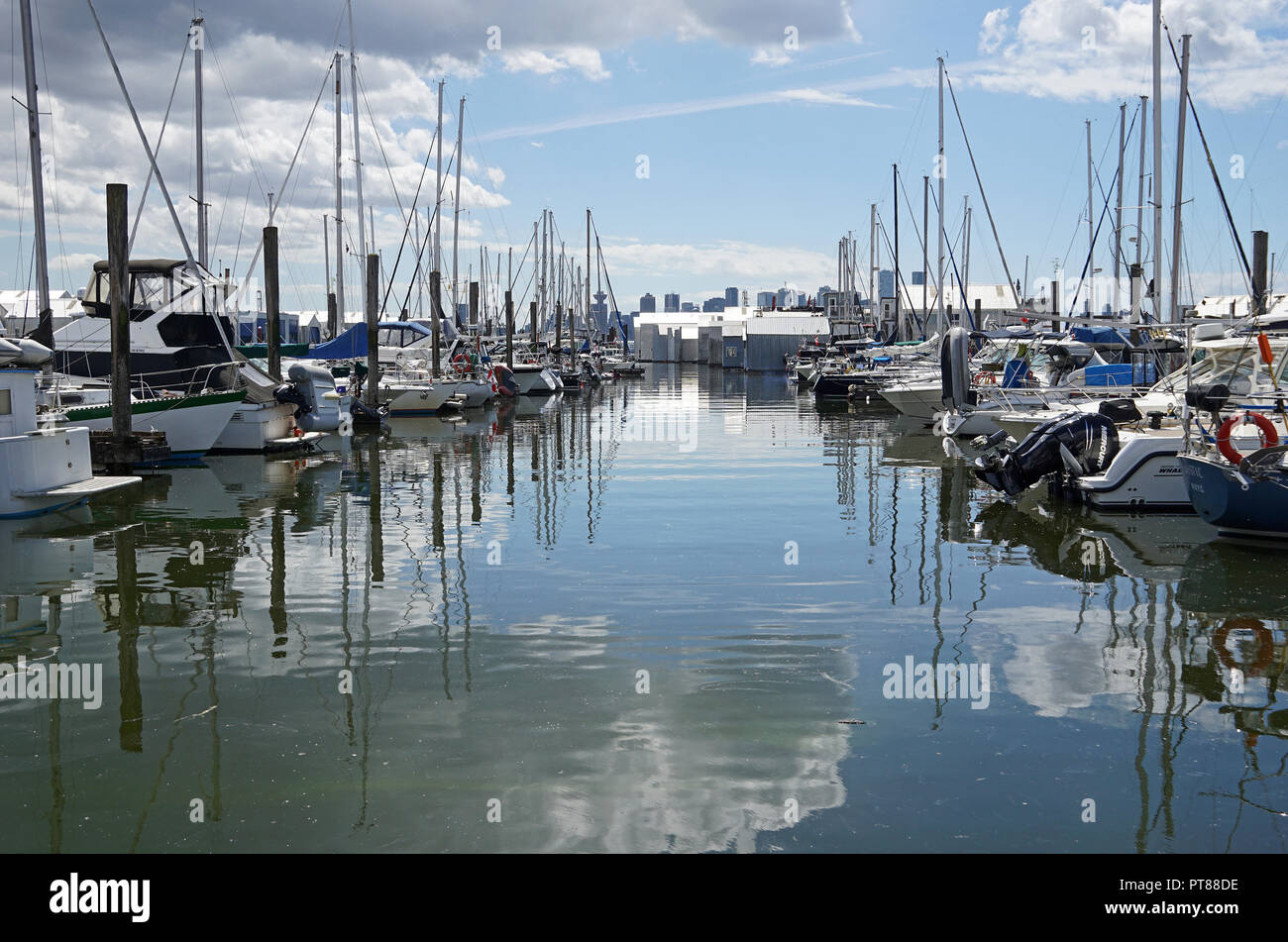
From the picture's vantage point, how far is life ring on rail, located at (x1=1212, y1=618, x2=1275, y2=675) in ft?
30.0

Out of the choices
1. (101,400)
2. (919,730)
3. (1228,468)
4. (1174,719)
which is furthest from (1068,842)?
(101,400)

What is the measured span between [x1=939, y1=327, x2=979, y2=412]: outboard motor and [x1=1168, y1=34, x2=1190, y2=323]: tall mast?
4496mm

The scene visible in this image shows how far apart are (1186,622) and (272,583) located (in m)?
8.70

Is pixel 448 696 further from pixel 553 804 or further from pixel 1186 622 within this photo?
pixel 1186 622

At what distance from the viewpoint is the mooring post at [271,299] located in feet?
98.7

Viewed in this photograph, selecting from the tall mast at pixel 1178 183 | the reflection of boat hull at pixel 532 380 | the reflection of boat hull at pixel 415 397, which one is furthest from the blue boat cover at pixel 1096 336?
the reflection of boat hull at pixel 532 380

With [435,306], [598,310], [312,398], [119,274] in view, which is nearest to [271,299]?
[312,398]

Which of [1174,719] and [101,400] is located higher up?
[101,400]

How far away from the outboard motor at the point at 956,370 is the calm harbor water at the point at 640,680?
10815 millimetres

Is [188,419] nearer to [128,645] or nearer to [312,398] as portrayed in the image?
[312,398]

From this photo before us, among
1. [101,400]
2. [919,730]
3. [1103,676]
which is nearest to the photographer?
[919,730]

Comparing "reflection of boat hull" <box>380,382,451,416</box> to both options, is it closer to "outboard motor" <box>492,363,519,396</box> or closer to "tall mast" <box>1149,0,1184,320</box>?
"outboard motor" <box>492,363,519,396</box>

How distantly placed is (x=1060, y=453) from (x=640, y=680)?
1165 cm
